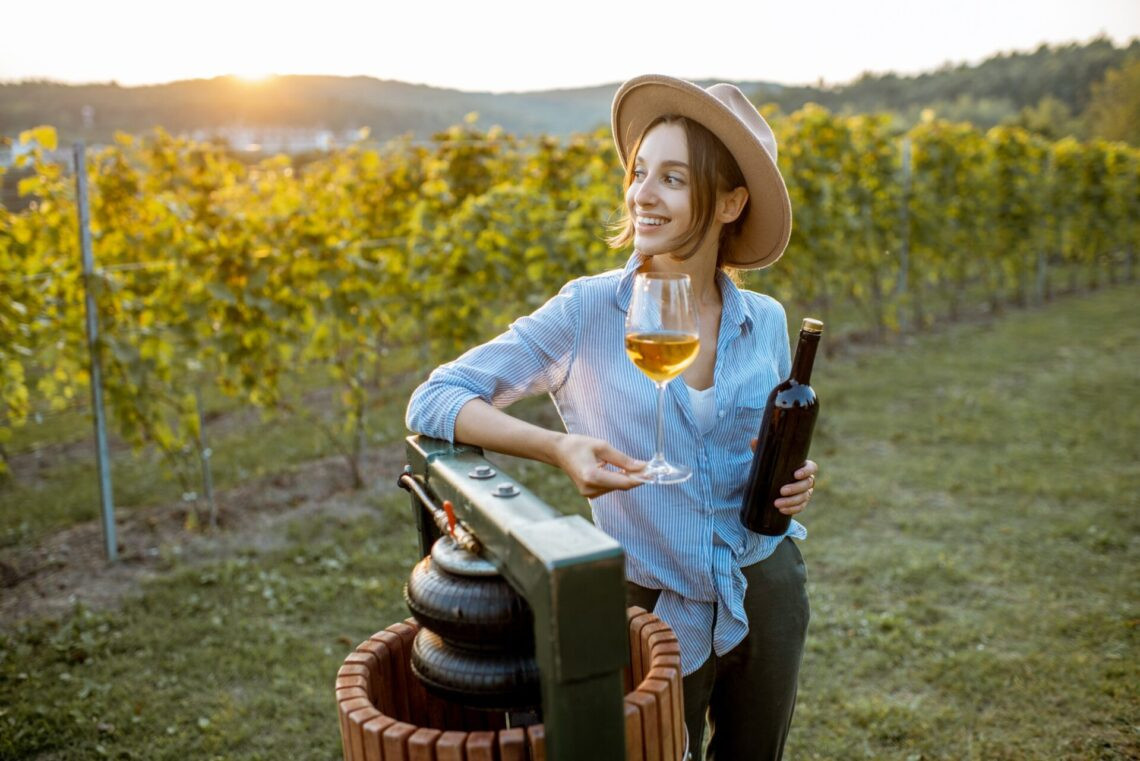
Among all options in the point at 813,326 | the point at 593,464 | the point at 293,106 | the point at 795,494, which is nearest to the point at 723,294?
the point at 813,326

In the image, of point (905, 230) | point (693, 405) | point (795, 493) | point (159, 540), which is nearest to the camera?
point (795, 493)

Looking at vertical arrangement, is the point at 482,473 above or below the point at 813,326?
below

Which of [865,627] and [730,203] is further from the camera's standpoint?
[865,627]

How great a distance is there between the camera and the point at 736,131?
1.98m

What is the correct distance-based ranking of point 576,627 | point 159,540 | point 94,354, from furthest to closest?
point 159,540
point 94,354
point 576,627

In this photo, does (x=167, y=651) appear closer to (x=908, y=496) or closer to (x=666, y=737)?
(x=666, y=737)

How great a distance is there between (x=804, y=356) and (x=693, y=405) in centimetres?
27

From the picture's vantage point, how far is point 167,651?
427 centimetres

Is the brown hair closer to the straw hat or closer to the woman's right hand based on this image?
the straw hat

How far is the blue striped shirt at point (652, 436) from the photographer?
198cm

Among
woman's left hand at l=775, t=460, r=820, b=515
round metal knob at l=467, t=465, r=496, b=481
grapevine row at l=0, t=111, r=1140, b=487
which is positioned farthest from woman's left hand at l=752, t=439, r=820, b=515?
grapevine row at l=0, t=111, r=1140, b=487

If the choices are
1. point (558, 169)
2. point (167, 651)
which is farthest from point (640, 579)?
point (558, 169)

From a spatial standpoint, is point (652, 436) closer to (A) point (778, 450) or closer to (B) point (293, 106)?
(A) point (778, 450)

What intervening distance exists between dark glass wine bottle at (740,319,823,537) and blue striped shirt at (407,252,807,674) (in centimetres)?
8
